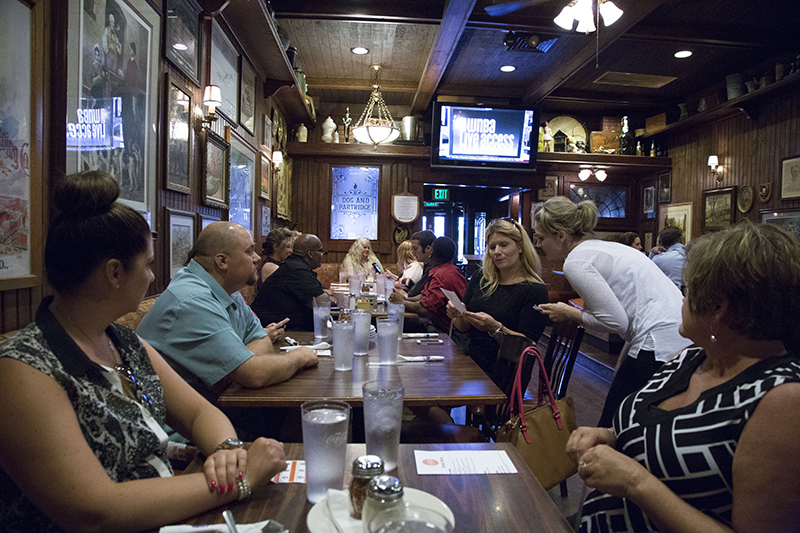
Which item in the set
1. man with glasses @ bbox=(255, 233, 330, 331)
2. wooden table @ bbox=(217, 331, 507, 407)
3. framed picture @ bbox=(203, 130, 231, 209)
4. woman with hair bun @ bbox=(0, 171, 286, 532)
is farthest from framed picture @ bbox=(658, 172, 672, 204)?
woman with hair bun @ bbox=(0, 171, 286, 532)

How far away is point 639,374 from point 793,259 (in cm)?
152

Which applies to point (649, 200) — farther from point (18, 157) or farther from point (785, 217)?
point (18, 157)

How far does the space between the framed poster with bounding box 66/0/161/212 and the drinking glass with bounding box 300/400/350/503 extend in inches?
71.0

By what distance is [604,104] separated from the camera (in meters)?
8.24

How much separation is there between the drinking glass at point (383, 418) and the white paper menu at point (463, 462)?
9 cm

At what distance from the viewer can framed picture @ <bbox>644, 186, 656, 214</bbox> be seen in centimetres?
888

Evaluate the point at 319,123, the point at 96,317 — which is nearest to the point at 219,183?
the point at 96,317

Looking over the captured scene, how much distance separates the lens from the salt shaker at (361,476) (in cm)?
87

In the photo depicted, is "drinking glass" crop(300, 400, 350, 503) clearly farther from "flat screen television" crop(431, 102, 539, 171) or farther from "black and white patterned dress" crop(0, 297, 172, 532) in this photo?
"flat screen television" crop(431, 102, 539, 171)

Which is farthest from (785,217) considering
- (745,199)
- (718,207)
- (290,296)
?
(290,296)

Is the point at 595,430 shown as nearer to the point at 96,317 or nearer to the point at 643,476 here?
the point at 643,476

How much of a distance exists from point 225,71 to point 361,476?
168 inches

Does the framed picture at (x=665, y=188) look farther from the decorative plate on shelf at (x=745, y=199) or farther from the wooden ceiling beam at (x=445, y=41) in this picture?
the wooden ceiling beam at (x=445, y=41)

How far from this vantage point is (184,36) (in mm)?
3402
